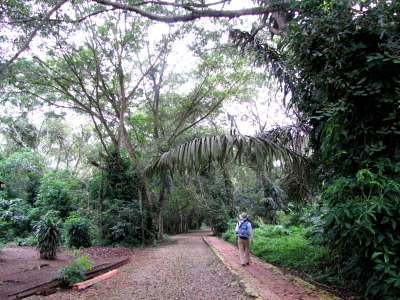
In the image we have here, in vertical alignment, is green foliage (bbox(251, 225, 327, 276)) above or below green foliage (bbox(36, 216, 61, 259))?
below

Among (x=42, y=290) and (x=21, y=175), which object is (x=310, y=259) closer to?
(x=42, y=290)

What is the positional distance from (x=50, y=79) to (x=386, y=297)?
12.9 m

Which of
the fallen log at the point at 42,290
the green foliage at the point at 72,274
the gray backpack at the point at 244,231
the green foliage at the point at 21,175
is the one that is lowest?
the fallen log at the point at 42,290

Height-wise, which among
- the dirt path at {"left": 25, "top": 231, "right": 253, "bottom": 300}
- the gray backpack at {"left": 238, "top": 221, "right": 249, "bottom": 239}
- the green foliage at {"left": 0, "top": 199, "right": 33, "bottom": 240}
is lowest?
the dirt path at {"left": 25, "top": 231, "right": 253, "bottom": 300}

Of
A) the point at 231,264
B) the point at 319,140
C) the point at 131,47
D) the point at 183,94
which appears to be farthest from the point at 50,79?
the point at 319,140

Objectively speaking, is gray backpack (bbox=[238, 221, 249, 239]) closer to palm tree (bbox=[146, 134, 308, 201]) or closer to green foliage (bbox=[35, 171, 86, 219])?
palm tree (bbox=[146, 134, 308, 201])

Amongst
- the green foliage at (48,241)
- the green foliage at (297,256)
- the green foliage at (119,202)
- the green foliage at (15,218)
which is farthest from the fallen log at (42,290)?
the green foliage at (15,218)

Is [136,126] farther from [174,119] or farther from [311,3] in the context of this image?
[311,3]

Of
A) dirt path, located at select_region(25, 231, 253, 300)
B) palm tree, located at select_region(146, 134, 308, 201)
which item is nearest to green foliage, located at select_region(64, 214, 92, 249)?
dirt path, located at select_region(25, 231, 253, 300)

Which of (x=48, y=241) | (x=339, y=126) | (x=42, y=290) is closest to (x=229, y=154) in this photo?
(x=339, y=126)

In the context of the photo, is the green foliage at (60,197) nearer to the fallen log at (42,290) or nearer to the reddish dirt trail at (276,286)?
the fallen log at (42,290)

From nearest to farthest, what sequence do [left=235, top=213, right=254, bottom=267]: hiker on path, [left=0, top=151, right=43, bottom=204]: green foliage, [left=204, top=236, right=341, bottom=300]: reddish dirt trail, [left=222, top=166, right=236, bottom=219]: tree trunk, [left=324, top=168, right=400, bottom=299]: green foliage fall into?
[left=324, top=168, right=400, bottom=299]: green foliage → [left=204, top=236, right=341, bottom=300]: reddish dirt trail → [left=235, top=213, right=254, bottom=267]: hiker on path → [left=0, top=151, right=43, bottom=204]: green foliage → [left=222, top=166, right=236, bottom=219]: tree trunk

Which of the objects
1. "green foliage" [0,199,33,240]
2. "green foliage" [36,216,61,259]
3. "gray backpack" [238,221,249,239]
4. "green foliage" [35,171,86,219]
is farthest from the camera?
"green foliage" [35,171,86,219]

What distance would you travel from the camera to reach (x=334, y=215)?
2.84 meters
